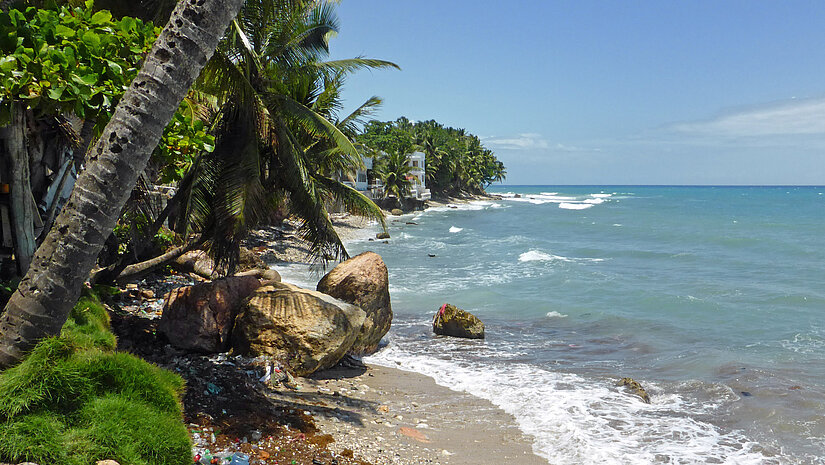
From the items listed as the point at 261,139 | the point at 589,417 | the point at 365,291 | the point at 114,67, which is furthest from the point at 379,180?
the point at 114,67

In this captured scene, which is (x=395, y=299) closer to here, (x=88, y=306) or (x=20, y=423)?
(x=88, y=306)

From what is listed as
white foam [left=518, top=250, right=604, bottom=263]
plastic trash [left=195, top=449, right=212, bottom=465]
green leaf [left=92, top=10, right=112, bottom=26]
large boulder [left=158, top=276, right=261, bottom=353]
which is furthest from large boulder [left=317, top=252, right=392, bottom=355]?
white foam [left=518, top=250, right=604, bottom=263]

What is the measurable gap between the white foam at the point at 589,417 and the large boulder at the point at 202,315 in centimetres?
303

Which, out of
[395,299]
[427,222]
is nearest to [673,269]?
[395,299]

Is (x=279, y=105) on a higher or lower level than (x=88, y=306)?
higher

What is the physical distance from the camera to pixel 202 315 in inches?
352

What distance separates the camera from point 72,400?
405 centimetres

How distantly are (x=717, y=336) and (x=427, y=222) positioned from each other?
41.8 metres

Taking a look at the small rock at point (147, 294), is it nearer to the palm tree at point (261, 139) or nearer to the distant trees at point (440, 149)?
the palm tree at point (261, 139)

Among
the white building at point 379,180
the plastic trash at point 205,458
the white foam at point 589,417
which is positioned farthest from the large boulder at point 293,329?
the white building at point 379,180

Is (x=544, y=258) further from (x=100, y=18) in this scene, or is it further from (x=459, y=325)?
(x=100, y=18)

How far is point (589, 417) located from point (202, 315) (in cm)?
637

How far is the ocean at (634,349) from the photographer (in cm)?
780

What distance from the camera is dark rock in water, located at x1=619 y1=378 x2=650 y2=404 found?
366 inches
